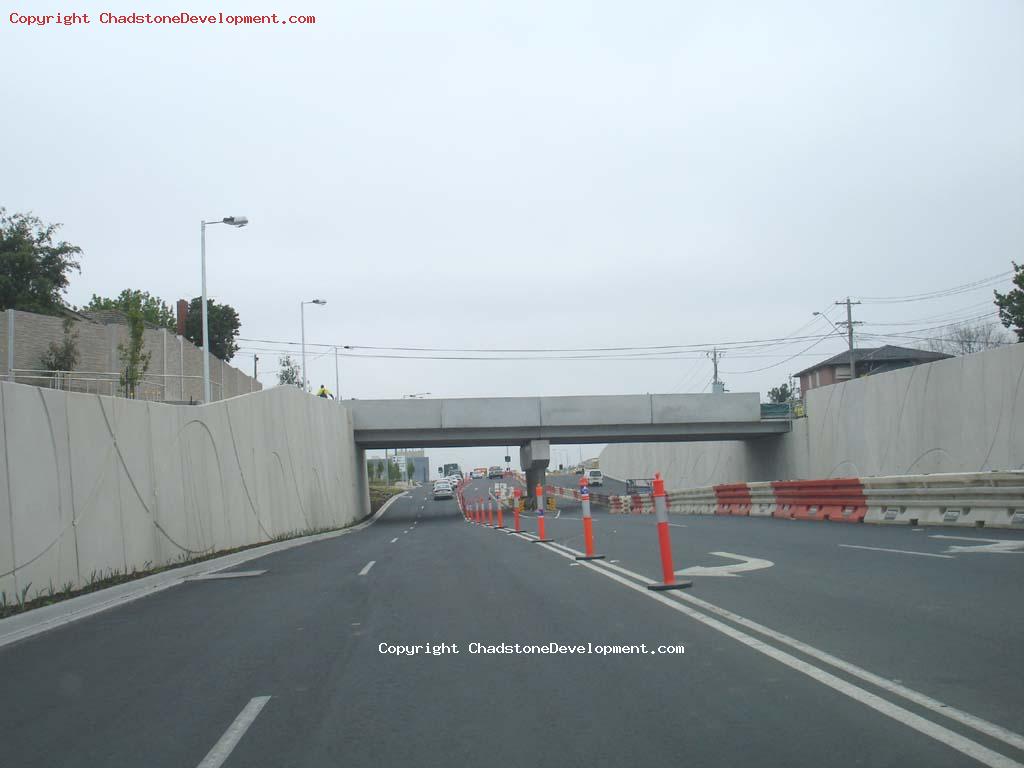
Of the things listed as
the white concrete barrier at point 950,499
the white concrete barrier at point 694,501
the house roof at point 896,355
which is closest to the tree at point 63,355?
the white concrete barrier at point 950,499

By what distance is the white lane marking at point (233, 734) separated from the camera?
17.0 ft

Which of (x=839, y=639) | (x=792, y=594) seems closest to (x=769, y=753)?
(x=839, y=639)

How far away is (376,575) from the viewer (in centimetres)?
1468

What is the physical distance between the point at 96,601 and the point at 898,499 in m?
16.3

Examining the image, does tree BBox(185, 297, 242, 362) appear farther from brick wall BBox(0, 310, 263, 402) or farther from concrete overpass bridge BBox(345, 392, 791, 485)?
brick wall BBox(0, 310, 263, 402)

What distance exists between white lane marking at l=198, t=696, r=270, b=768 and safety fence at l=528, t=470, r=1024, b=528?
1453cm

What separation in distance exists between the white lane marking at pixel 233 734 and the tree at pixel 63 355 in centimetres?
2287

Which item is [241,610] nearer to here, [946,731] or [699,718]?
[699,718]

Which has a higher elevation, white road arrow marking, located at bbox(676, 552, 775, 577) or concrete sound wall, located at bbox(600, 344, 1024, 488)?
concrete sound wall, located at bbox(600, 344, 1024, 488)

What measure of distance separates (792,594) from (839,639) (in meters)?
2.45

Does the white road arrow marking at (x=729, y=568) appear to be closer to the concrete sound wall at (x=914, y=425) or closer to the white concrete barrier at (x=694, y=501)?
the concrete sound wall at (x=914, y=425)

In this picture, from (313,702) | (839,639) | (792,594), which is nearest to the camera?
(313,702)

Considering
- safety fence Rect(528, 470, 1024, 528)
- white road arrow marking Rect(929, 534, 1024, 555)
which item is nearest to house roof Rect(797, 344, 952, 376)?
safety fence Rect(528, 470, 1024, 528)

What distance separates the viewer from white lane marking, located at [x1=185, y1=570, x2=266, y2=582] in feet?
52.8
